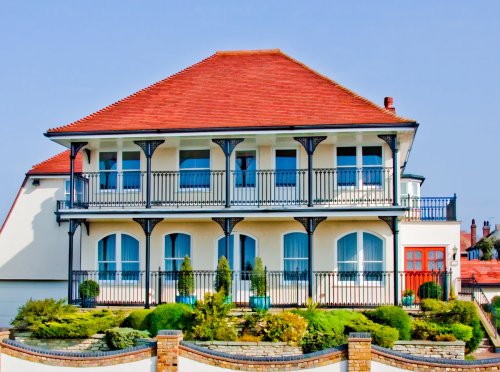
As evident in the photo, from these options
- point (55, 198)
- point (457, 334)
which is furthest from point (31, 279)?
point (457, 334)

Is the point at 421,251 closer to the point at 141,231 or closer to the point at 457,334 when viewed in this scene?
the point at 457,334

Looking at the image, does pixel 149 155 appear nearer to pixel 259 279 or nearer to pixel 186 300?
pixel 186 300

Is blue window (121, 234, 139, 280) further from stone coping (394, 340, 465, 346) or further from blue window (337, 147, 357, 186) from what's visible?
stone coping (394, 340, 465, 346)

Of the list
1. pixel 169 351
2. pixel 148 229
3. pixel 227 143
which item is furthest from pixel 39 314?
pixel 227 143

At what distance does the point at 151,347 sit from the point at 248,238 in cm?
927

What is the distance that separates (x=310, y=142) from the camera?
25.4 meters

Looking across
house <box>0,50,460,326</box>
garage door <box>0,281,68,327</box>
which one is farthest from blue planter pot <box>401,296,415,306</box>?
garage door <box>0,281,68,327</box>

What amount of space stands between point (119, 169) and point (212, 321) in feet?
27.7

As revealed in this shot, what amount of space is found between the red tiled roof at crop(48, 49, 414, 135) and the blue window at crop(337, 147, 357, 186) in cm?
149

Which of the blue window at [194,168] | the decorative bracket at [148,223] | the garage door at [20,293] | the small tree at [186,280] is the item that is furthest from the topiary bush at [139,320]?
the garage door at [20,293]

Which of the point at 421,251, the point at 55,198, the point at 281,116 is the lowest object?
→ the point at 421,251

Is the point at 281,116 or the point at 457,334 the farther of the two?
the point at 281,116

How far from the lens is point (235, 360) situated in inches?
697

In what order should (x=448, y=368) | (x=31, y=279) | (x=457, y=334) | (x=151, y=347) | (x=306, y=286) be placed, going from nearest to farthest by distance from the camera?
1. (x=448, y=368)
2. (x=151, y=347)
3. (x=457, y=334)
4. (x=306, y=286)
5. (x=31, y=279)
